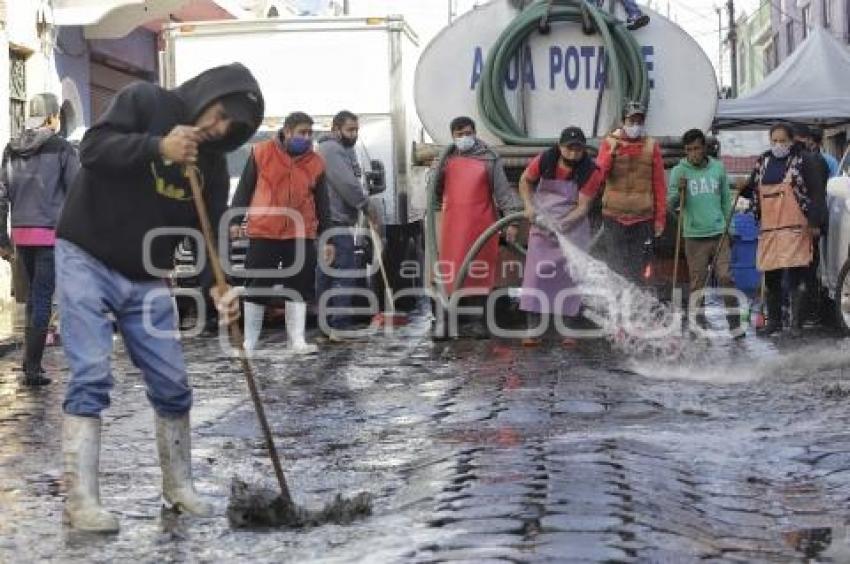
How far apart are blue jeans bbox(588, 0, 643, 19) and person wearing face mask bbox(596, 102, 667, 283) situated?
98 cm

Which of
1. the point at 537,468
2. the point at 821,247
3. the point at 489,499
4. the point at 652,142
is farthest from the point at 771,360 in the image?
the point at 489,499

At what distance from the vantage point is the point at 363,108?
57.2 ft

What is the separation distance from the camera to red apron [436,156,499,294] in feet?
42.3

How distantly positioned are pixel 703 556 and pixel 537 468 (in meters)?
1.50

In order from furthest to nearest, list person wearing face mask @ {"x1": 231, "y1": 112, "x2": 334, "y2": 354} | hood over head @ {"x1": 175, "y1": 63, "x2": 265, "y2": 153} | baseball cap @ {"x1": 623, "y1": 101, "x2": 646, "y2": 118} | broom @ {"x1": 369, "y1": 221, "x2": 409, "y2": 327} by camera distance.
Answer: broom @ {"x1": 369, "y1": 221, "x2": 409, "y2": 327} → baseball cap @ {"x1": 623, "y1": 101, "x2": 646, "y2": 118} → person wearing face mask @ {"x1": 231, "y1": 112, "x2": 334, "y2": 354} → hood over head @ {"x1": 175, "y1": 63, "x2": 265, "y2": 153}

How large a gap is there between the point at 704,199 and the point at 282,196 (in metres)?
3.88

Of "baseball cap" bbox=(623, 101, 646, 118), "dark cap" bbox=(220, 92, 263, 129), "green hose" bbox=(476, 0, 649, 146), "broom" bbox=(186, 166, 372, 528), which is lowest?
"broom" bbox=(186, 166, 372, 528)

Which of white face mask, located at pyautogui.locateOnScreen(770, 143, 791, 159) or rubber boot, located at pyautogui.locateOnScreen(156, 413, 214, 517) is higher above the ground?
white face mask, located at pyautogui.locateOnScreen(770, 143, 791, 159)

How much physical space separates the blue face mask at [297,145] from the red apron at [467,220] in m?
1.29

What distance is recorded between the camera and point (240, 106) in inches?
232

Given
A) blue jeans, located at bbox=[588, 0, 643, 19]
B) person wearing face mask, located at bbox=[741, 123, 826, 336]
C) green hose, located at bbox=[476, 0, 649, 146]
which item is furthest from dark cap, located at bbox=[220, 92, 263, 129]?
person wearing face mask, located at bbox=[741, 123, 826, 336]

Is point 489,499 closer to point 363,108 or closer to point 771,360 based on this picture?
point 771,360

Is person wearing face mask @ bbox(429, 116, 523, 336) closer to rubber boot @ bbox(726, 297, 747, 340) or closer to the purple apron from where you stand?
the purple apron

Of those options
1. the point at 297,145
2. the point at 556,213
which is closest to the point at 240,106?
the point at 297,145
